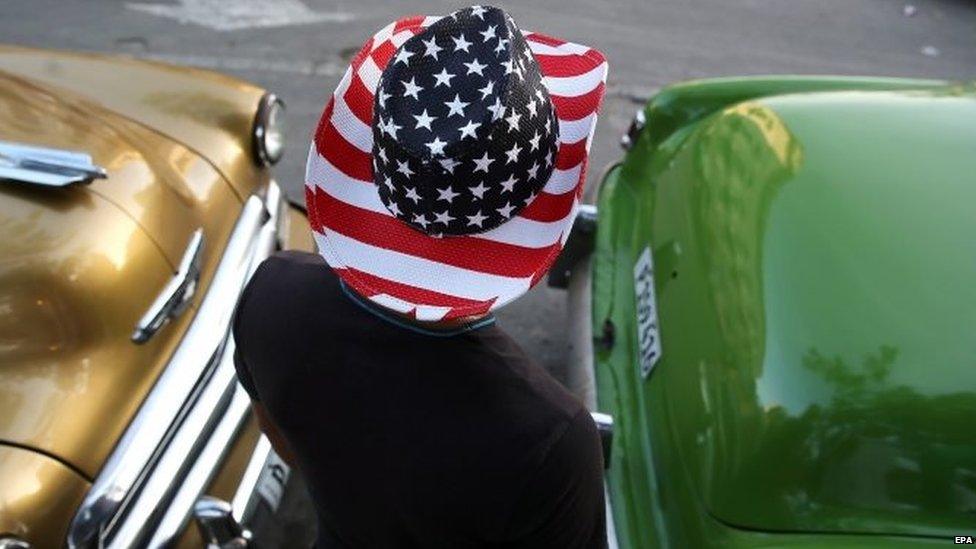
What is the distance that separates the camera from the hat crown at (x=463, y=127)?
1.33m

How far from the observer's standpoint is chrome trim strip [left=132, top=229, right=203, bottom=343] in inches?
91.0

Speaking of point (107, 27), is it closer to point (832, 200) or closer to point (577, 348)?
point (577, 348)

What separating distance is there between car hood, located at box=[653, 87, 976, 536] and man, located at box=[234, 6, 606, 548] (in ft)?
1.99

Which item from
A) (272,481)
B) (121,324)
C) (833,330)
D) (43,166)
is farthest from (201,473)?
(833,330)

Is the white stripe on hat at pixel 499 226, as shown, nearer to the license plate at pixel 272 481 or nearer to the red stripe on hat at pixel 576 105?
the red stripe on hat at pixel 576 105

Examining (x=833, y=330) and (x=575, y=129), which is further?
(x=833, y=330)

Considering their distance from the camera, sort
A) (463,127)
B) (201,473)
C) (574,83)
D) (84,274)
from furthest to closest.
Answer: (201,473) → (84,274) → (574,83) → (463,127)

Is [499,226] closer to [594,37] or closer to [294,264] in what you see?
[294,264]

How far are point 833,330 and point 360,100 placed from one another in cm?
111

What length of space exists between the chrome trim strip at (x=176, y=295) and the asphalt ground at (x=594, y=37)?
218cm

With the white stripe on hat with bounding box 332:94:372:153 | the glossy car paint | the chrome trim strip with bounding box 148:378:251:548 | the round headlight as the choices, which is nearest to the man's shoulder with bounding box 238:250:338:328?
the white stripe on hat with bounding box 332:94:372:153

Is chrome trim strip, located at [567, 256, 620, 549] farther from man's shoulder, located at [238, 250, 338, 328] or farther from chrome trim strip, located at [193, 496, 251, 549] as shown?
man's shoulder, located at [238, 250, 338, 328]

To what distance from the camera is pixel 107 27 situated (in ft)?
19.2

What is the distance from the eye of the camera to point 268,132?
302 centimetres
